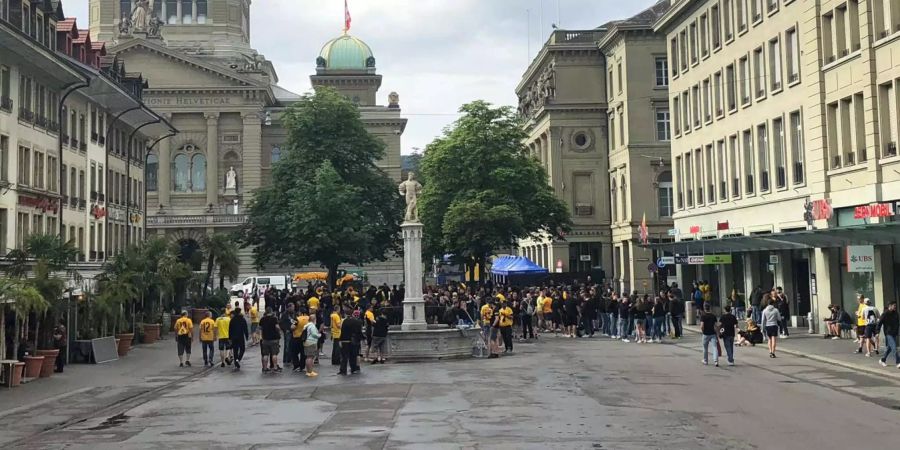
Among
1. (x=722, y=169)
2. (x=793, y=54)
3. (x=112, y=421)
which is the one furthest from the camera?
(x=722, y=169)

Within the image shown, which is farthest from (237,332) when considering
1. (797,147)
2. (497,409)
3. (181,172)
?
(181,172)

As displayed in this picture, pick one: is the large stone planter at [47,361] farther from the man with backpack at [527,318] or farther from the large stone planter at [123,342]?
the man with backpack at [527,318]

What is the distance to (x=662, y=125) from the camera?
67.2m

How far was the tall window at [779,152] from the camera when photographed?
127 feet

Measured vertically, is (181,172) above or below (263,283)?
above

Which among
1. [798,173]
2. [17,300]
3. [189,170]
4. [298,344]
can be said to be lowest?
[298,344]

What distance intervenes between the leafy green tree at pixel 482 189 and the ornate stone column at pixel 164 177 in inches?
1605

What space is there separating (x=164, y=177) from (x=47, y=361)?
69616mm

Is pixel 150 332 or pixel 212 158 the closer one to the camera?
pixel 150 332

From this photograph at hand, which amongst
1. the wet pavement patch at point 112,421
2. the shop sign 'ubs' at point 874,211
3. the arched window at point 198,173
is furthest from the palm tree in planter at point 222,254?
the arched window at point 198,173

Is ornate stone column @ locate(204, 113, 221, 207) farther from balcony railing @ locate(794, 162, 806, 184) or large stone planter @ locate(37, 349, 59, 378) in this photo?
large stone planter @ locate(37, 349, 59, 378)

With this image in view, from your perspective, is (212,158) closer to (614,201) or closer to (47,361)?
(614,201)

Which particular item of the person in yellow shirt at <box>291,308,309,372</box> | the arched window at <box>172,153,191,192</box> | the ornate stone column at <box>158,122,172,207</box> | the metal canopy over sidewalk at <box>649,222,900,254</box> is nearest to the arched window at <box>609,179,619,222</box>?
the metal canopy over sidewalk at <box>649,222,900,254</box>

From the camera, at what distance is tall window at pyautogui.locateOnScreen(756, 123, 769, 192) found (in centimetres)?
4056
